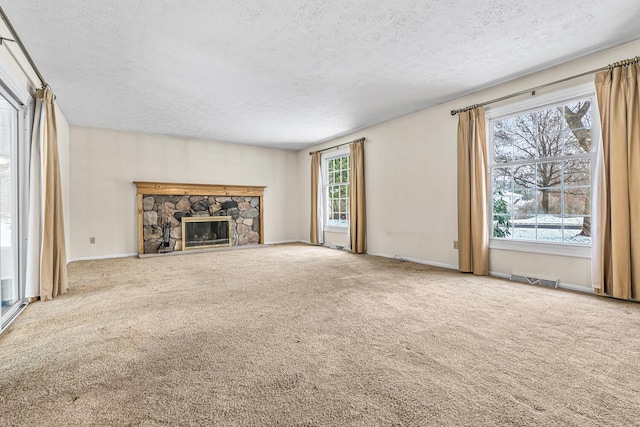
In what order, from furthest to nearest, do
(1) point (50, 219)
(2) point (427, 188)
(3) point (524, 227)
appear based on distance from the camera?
(2) point (427, 188) < (3) point (524, 227) < (1) point (50, 219)

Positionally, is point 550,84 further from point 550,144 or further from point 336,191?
point 336,191

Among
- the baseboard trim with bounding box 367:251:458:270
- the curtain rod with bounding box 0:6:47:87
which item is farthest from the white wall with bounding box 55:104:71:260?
the baseboard trim with bounding box 367:251:458:270

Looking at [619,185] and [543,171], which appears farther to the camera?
[543,171]

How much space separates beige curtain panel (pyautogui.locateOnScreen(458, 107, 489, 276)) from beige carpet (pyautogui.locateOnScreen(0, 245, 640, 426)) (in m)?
0.73

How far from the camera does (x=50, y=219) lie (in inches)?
119

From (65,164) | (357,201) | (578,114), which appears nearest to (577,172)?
(578,114)

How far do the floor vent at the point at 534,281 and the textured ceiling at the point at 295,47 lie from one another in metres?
2.38

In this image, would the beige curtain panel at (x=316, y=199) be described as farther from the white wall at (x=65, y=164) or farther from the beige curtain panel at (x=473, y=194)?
the white wall at (x=65, y=164)

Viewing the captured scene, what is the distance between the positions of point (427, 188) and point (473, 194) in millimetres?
824

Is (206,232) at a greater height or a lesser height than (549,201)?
lesser

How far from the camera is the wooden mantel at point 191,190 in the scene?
227 inches

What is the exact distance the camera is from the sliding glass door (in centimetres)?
253

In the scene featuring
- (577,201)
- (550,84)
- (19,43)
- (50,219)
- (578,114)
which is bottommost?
(50,219)

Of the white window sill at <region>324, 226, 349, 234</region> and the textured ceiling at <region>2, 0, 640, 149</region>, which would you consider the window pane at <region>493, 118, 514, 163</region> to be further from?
the white window sill at <region>324, 226, 349, 234</region>
